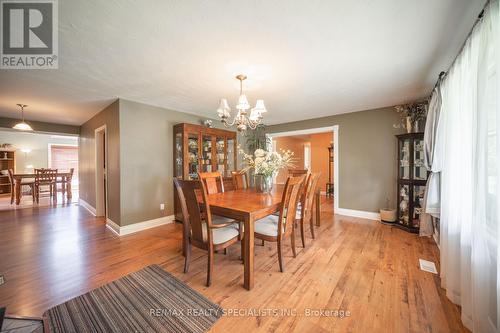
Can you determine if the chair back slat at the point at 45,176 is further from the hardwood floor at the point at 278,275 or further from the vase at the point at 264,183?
the vase at the point at 264,183

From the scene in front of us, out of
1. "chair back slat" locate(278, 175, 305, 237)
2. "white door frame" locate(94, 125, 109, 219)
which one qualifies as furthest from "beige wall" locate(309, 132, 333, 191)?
"white door frame" locate(94, 125, 109, 219)

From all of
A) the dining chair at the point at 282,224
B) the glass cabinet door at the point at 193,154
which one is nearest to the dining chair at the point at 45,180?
the glass cabinet door at the point at 193,154

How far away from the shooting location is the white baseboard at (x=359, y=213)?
389 cm

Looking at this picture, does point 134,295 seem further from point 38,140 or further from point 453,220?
point 38,140

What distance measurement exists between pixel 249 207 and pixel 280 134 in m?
3.78

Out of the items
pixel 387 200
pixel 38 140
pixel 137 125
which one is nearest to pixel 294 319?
pixel 387 200

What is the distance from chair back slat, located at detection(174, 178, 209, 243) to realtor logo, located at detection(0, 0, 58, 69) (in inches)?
63.6

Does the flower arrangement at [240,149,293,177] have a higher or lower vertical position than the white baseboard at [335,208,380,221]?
higher

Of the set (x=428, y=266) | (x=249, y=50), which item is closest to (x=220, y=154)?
(x=249, y=50)

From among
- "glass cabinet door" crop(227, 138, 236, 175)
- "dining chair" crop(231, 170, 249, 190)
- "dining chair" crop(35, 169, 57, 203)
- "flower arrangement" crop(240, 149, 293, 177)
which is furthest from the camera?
"dining chair" crop(35, 169, 57, 203)

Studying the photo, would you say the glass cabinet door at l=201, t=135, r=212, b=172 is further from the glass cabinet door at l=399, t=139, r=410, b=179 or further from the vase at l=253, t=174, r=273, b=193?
the glass cabinet door at l=399, t=139, r=410, b=179

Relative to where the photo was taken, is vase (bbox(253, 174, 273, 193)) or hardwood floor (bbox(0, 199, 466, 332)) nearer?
hardwood floor (bbox(0, 199, 466, 332))

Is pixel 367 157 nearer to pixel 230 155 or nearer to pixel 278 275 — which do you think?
pixel 230 155

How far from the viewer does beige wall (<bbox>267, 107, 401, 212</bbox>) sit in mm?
3758
